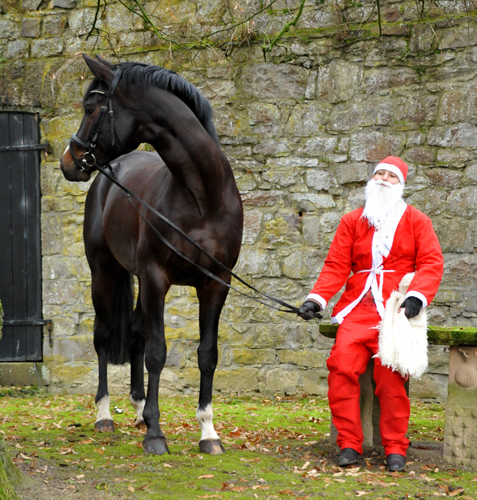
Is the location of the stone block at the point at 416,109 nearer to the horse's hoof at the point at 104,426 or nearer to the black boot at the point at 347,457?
the black boot at the point at 347,457

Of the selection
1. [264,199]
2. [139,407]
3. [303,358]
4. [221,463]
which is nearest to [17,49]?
[264,199]

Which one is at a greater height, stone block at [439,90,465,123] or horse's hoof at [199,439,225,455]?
stone block at [439,90,465,123]

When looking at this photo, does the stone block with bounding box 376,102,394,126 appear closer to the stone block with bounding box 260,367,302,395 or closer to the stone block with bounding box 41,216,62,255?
the stone block with bounding box 260,367,302,395

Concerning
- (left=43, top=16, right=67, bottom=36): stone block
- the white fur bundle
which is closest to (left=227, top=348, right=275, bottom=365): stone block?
the white fur bundle

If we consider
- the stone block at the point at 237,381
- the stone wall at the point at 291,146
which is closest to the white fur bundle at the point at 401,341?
the stone wall at the point at 291,146

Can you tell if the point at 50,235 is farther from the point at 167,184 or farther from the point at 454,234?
the point at 454,234

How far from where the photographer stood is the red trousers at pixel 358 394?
3750mm

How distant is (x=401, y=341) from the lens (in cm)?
367

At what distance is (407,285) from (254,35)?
3688 mm

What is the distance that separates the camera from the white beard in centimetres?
407

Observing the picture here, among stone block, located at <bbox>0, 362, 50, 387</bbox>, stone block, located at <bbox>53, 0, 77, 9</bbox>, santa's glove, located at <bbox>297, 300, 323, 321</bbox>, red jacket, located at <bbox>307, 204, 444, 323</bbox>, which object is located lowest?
stone block, located at <bbox>0, 362, 50, 387</bbox>

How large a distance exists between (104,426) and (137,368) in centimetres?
46

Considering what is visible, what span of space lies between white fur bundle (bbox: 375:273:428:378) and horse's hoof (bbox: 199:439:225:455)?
1.11m

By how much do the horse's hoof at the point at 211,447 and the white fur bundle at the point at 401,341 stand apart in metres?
1.11
